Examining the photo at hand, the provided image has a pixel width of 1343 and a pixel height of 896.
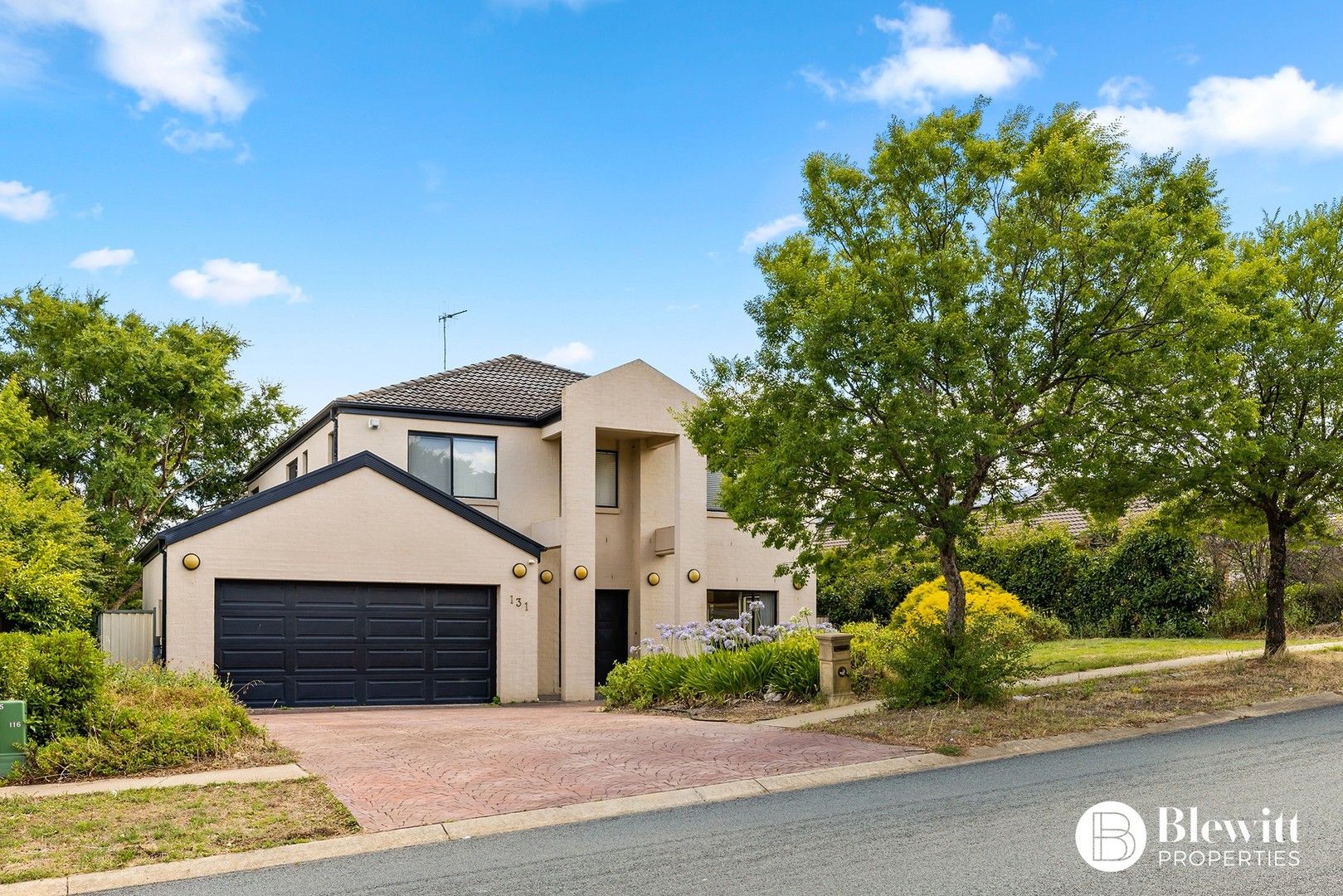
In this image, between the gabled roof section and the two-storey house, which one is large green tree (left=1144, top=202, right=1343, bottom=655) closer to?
the two-storey house

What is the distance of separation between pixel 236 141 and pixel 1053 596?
70.6ft

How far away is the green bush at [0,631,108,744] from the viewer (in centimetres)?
1161

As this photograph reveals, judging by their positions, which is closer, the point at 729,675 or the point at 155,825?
the point at 155,825

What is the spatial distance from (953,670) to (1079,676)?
433 cm

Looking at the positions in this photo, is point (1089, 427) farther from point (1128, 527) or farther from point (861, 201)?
point (1128, 527)

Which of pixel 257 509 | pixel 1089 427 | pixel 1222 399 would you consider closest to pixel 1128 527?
pixel 1222 399

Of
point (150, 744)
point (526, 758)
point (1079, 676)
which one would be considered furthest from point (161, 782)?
point (1079, 676)

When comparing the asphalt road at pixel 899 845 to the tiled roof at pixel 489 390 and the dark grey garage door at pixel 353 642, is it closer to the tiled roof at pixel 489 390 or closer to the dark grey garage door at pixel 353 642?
the dark grey garage door at pixel 353 642

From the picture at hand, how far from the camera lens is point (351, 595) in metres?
21.7

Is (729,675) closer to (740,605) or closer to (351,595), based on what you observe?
(351,595)

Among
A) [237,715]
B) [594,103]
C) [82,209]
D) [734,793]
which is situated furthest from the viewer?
[82,209]

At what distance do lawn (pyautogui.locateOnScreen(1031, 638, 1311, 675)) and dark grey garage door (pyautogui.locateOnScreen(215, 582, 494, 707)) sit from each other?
11041 millimetres

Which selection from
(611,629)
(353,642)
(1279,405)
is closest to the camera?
(1279,405)

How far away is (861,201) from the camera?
49.1 ft
